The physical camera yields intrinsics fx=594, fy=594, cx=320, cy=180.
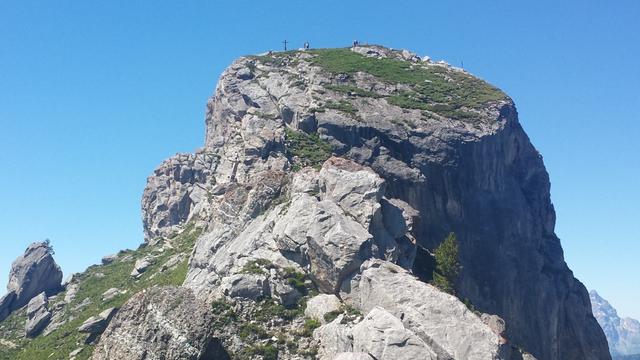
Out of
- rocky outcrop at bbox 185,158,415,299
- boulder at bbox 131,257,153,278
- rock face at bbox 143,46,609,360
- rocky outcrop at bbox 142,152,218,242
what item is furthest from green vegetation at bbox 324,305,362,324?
rocky outcrop at bbox 142,152,218,242

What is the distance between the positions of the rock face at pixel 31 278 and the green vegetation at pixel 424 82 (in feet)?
218

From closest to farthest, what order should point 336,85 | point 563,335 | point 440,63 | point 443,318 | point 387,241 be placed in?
point 443,318
point 387,241
point 563,335
point 336,85
point 440,63

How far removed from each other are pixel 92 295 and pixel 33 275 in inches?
637

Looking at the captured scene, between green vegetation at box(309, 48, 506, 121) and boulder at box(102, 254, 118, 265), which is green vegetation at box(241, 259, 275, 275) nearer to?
green vegetation at box(309, 48, 506, 121)

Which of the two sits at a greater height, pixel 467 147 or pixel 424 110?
pixel 424 110

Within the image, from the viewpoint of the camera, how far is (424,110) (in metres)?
108

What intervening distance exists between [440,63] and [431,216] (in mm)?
70484

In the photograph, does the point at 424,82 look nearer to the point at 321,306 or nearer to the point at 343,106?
the point at 343,106

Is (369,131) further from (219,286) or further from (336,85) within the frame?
(219,286)

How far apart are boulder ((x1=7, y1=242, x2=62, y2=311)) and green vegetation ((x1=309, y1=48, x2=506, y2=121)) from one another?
6625 cm

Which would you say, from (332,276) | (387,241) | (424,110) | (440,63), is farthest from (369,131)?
(440,63)

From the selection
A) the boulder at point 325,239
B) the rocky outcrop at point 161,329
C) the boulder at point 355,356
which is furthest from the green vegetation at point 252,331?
the boulder at point 355,356

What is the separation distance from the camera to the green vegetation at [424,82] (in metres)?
111

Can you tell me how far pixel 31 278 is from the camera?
4262 inches
